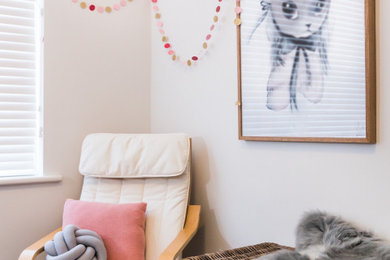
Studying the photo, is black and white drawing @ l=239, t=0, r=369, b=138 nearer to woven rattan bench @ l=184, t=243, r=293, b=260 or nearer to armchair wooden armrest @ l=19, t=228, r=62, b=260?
woven rattan bench @ l=184, t=243, r=293, b=260

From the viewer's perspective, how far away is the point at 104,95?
240 centimetres

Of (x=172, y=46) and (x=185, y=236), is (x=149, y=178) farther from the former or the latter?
(x=172, y=46)

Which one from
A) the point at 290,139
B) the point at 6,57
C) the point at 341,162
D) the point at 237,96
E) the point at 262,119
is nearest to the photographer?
the point at 341,162

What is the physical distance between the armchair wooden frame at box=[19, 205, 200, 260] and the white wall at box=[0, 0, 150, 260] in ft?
1.01

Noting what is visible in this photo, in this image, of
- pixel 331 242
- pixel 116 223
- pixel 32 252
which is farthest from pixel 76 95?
pixel 331 242

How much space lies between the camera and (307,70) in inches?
62.7

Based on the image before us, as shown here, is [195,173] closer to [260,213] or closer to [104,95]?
[260,213]

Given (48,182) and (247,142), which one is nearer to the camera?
(247,142)

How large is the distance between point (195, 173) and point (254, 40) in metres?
0.81

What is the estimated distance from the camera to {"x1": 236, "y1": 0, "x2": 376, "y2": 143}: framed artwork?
4.59 feet

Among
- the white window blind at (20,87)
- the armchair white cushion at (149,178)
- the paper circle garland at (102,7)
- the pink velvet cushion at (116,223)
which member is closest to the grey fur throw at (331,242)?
the armchair white cushion at (149,178)

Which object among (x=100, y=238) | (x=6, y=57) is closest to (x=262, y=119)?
(x=100, y=238)

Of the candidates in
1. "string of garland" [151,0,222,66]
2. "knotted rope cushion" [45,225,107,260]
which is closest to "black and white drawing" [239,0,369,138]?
"string of garland" [151,0,222,66]

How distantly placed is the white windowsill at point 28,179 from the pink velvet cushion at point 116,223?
29cm
